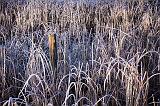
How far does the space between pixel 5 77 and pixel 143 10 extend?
8.87 ft

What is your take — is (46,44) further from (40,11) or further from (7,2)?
(7,2)

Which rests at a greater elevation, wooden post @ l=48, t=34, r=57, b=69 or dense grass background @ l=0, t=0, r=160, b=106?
wooden post @ l=48, t=34, r=57, b=69

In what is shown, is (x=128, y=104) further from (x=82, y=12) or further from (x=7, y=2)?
(x=7, y=2)

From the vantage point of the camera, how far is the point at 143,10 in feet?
14.5

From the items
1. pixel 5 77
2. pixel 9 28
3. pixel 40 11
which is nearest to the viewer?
pixel 5 77

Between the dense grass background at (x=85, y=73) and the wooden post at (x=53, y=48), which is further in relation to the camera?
the wooden post at (x=53, y=48)

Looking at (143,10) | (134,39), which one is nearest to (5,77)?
(134,39)

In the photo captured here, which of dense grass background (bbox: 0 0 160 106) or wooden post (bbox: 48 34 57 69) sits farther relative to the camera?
wooden post (bbox: 48 34 57 69)

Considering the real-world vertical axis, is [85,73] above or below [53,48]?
below

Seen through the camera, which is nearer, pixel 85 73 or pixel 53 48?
pixel 85 73

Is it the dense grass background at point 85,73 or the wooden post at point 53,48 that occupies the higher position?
the wooden post at point 53,48

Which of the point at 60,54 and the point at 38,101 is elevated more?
the point at 60,54

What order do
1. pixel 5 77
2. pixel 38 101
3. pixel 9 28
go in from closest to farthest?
pixel 38 101 < pixel 5 77 < pixel 9 28

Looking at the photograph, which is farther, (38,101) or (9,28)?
(9,28)
